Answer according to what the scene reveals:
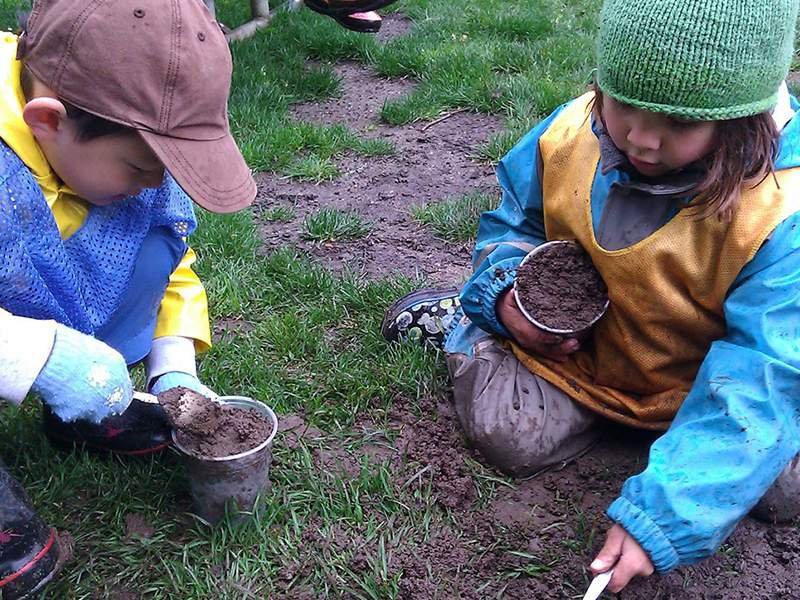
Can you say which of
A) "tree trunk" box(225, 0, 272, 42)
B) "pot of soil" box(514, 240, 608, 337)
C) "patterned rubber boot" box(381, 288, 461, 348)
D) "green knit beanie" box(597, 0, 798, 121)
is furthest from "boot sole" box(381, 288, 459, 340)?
"tree trunk" box(225, 0, 272, 42)

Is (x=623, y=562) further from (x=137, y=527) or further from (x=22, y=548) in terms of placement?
(x=22, y=548)

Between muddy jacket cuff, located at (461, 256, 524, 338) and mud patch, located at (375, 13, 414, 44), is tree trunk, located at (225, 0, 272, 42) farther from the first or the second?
muddy jacket cuff, located at (461, 256, 524, 338)

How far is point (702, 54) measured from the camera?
174 centimetres

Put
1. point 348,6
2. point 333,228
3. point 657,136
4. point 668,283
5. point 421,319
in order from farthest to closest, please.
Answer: point 348,6
point 333,228
point 421,319
point 668,283
point 657,136

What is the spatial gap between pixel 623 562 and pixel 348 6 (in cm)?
371

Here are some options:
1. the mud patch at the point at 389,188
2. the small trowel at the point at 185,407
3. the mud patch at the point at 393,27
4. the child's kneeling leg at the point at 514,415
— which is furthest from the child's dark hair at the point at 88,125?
the mud patch at the point at 393,27

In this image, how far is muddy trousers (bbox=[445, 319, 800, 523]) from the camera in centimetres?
238

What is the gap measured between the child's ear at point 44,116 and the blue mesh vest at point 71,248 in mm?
84

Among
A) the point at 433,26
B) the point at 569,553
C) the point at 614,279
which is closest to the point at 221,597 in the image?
the point at 569,553

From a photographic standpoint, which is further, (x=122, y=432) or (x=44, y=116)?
(x=122, y=432)

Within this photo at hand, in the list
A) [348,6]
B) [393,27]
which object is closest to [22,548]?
[348,6]

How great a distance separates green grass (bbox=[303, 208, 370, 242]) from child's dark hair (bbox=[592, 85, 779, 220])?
1.74 meters

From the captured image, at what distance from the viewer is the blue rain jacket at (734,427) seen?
1.84 metres

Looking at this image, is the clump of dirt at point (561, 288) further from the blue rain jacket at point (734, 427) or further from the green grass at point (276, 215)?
the green grass at point (276, 215)
